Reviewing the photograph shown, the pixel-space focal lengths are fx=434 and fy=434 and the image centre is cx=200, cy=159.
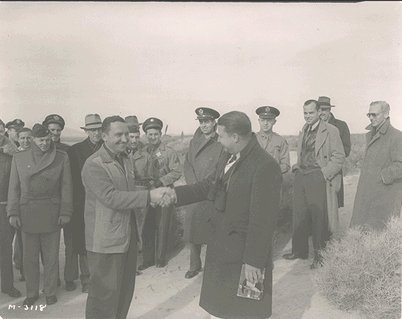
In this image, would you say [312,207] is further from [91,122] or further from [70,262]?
[70,262]

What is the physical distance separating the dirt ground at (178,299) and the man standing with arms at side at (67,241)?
15cm

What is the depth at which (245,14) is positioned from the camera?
442cm

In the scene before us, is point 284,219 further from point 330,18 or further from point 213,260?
point 213,260

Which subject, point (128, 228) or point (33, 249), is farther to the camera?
point (33, 249)

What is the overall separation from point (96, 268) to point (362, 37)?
376cm

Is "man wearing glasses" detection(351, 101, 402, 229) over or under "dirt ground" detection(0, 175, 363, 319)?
over

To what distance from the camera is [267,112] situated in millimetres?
5922

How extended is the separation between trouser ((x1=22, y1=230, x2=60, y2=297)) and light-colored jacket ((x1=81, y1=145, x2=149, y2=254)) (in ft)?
4.40

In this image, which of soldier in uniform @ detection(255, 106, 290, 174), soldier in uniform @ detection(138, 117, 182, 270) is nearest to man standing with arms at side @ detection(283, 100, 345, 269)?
soldier in uniform @ detection(255, 106, 290, 174)

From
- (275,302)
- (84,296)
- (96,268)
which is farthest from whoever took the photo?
(84,296)

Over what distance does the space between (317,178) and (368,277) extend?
61.7 inches

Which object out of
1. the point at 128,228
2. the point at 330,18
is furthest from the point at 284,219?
the point at 128,228

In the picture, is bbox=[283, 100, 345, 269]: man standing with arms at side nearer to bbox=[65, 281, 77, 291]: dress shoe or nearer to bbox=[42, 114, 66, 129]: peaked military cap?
bbox=[65, 281, 77, 291]: dress shoe

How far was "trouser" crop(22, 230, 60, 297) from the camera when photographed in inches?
184
